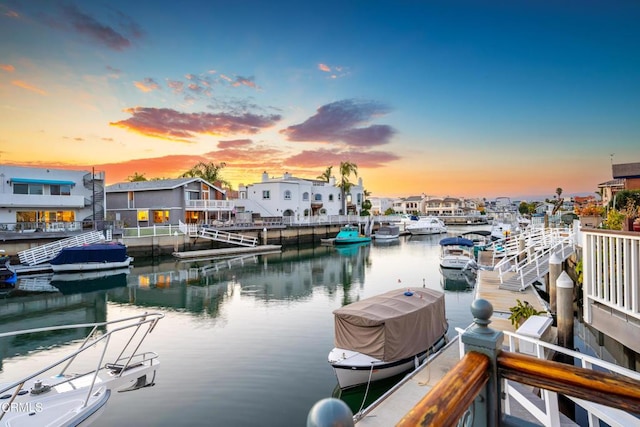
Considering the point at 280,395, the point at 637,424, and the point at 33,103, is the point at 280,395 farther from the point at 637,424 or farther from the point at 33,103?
the point at 33,103

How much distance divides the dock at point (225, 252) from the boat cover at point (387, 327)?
107 feet

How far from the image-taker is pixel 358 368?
10.5m

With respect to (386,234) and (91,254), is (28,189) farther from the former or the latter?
(386,234)

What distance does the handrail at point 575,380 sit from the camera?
155cm

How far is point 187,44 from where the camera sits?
28.8m

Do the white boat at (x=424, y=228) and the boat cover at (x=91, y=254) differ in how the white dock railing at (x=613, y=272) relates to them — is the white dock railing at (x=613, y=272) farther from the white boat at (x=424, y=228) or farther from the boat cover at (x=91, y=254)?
the white boat at (x=424, y=228)

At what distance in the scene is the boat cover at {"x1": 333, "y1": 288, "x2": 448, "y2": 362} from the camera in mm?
10789

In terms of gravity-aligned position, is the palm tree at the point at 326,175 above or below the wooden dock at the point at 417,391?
above

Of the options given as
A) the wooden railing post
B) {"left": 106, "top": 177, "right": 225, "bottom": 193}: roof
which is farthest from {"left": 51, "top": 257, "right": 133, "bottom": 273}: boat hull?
the wooden railing post

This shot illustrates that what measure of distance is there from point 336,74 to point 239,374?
2859cm

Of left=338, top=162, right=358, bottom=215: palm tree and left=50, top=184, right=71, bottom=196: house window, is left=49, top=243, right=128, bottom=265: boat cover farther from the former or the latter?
left=338, top=162, right=358, bottom=215: palm tree

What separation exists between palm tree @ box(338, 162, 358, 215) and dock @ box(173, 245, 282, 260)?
31343 mm

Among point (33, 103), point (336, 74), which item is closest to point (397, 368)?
point (336, 74)

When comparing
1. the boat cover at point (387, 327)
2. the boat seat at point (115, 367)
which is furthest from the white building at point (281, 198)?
the boat seat at point (115, 367)
